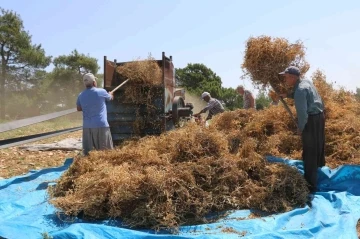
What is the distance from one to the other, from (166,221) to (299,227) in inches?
53.0

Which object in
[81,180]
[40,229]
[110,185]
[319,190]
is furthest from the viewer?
[319,190]

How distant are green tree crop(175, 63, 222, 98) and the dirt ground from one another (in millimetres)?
21020

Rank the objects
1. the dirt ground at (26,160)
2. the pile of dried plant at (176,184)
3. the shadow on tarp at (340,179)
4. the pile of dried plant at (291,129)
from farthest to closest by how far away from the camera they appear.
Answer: the dirt ground at (26,160)
the pile of dried plant at (291,129)
the shadow on tarp at (340,179)
the pile of dried plant at (176,184)

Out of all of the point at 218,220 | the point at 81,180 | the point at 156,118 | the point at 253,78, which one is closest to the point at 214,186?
the point at 218,220

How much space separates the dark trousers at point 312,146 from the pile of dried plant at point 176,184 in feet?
0.69

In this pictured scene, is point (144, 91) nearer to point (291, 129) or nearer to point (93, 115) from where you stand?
point (93, 115)

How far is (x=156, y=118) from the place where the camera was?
23.1ft

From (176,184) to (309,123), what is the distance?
6.88 ft

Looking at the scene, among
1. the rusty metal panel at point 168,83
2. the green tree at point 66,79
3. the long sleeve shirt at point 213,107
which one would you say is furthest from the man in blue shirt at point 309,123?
the green tree at point 66,79

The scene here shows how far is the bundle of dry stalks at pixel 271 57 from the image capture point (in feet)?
18.9

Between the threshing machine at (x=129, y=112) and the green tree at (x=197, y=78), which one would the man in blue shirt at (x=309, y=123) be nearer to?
the threshing machine at (x=129, y=112)

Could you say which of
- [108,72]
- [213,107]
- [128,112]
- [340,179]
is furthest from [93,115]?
[213,107]

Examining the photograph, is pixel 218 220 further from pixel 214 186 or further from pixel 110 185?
pixel 110 185

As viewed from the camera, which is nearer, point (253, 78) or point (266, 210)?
point (266, 210)
